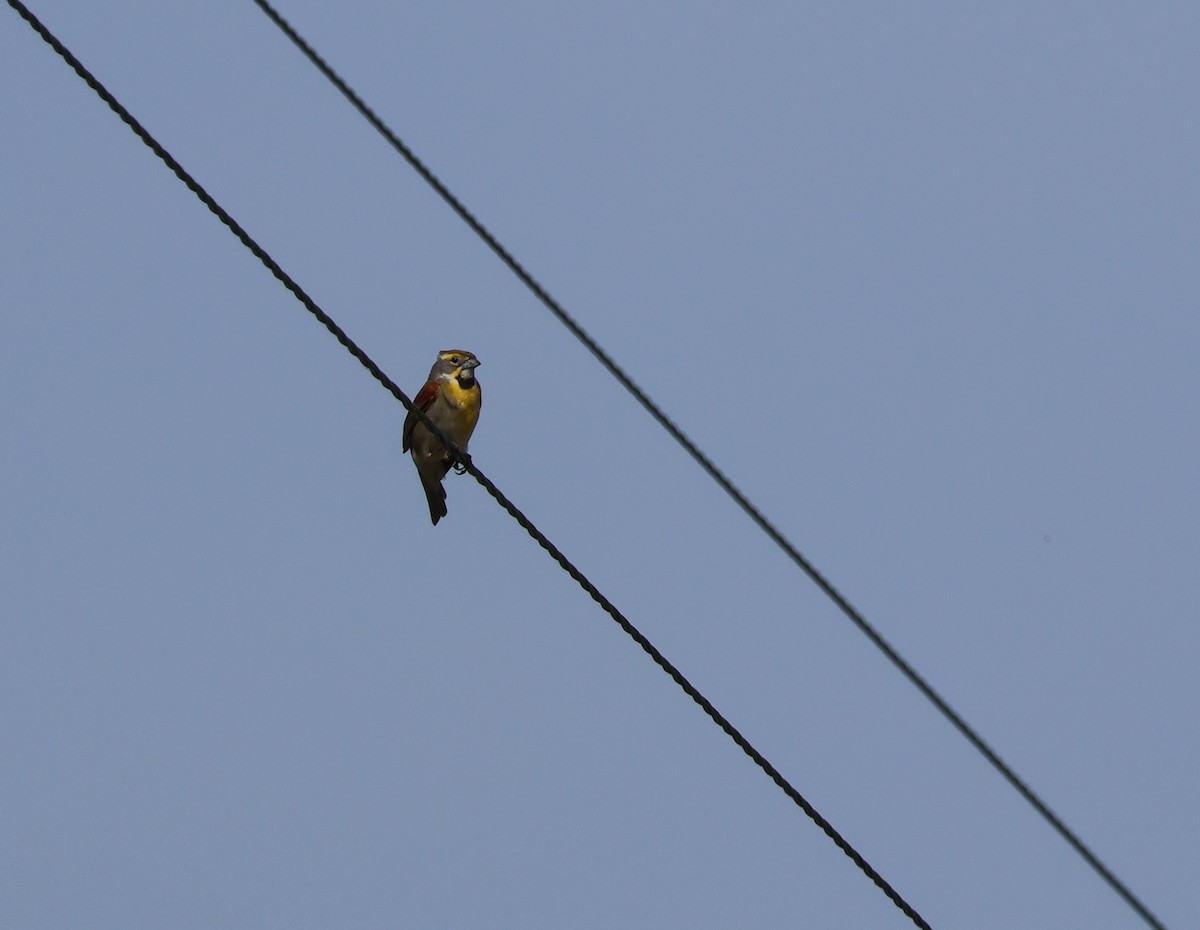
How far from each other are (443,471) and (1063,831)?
6.96 meters

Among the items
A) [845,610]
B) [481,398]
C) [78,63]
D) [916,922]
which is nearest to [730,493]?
[845,610]

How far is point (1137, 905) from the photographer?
520 centimetres

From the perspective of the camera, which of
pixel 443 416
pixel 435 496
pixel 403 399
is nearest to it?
pixel 403 399

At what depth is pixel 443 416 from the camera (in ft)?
37.0

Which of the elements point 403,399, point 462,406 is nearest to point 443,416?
point 462,406

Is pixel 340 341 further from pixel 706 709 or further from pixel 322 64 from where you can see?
pixel 706 709

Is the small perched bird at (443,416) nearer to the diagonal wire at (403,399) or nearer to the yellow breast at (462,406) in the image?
the yellow breast at (462,406)

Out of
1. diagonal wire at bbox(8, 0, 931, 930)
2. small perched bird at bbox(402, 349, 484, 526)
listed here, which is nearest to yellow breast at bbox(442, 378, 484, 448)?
small perched bird at bbox(402, 349, 484, 526)

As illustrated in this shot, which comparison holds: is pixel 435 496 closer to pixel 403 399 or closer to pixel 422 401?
pixel 422 401

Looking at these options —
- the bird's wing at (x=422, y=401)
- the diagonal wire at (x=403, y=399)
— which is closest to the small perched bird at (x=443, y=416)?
the bird's wing at (x=422, y=401)

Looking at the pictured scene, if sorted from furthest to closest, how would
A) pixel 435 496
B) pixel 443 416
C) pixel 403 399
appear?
1. pixel 435 496
2. pixel 443 416
3. pixel 403 399

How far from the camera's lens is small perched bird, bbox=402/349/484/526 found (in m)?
11.3

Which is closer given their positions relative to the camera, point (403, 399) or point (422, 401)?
point (403, 399)

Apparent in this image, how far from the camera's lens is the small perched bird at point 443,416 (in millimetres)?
11289
